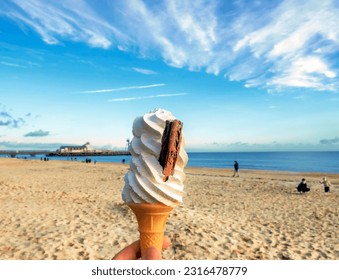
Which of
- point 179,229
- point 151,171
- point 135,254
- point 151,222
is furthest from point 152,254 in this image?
point 179,229

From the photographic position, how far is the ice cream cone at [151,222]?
298cm

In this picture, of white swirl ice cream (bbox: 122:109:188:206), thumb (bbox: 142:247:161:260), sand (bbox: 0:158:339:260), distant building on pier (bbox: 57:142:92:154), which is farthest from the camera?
distant building on pier (bbox: 57:142:92:154)

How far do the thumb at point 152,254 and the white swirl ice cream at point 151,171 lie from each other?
46cm

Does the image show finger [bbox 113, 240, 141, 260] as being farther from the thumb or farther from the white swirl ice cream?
the white swirl ice cream

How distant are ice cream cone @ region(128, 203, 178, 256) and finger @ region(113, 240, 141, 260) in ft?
0.18

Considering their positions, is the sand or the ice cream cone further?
the sand

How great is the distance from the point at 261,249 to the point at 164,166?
6158mm

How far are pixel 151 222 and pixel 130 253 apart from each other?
0.38 meters

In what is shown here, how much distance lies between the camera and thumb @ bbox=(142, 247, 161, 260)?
272cm

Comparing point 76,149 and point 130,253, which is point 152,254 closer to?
point 130,253

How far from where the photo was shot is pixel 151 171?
9.71 feet

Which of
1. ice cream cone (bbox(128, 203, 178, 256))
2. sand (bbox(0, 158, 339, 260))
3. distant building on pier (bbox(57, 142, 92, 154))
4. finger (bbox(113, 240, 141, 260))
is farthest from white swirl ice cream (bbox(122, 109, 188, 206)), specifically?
distant building on pier (bbox(57, 142, 92, 154))

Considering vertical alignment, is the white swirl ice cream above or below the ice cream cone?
above
